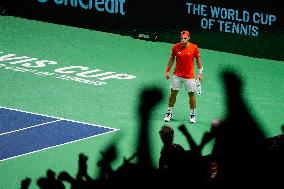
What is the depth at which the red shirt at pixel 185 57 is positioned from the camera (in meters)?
13.1

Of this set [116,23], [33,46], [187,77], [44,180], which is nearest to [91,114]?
[187,77]

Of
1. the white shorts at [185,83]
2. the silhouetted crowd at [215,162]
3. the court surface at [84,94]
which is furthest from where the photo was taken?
the white shorts at [185,83]

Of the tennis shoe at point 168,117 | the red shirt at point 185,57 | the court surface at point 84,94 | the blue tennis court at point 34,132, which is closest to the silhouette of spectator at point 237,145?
the court surface at point 84,94

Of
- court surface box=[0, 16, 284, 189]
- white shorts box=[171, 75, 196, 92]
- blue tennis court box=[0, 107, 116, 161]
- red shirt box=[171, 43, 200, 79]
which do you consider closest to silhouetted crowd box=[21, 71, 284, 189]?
court surface box=[0, 16, 284, 189]

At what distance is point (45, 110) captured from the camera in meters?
14.5

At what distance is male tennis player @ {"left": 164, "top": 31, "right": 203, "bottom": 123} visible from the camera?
13.1 meters

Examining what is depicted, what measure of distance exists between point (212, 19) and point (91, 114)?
25.8 feet

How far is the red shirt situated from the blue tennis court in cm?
198

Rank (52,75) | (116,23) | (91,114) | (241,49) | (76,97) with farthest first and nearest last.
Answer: (116,23) < (241,49) < (52,75) < (76,97) < (91,114)

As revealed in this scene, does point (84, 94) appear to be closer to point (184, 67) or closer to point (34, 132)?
point (34, 132)

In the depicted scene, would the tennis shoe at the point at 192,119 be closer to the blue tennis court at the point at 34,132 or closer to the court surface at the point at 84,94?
the court surface at the point at 84,94

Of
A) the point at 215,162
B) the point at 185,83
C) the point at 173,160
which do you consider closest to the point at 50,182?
the point at 173,160

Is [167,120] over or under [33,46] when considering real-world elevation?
under

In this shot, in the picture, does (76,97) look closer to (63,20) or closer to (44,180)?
(63,20)
